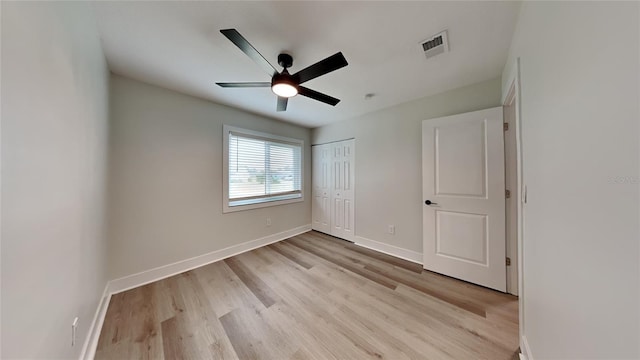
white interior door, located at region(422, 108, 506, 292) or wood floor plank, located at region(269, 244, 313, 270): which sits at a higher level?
white interior door, located at region(422, 108, 506, 292)

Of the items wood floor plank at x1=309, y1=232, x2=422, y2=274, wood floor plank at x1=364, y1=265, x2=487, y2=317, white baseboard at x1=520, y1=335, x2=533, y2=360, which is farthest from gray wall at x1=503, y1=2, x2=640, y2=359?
wood floor plank at x1=309, y1=232, x2=422, y2=274

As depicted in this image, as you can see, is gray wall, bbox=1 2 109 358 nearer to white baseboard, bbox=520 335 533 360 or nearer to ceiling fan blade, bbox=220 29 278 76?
ceiling fan blade, bbox=220 29 278 76

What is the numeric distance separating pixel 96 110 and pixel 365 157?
300cm

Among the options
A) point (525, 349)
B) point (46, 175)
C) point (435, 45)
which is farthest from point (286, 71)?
point (525, 349)

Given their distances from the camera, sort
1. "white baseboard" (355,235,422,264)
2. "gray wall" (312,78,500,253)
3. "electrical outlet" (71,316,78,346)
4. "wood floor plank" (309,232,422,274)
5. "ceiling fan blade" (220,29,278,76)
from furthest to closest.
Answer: "white baseboard" (355,235,422,264), "wood floor plank" (309,232,422,274), "gray wall" (312,78,500,253), "ceiling fan blade" (220,29,278,76), "electrical outlet" (71,316,78,346)

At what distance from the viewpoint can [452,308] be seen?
171 cm

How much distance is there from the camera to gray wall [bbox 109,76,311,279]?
2008mm

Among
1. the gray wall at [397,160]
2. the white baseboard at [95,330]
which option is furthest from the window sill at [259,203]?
the white baseboard at [95,330]

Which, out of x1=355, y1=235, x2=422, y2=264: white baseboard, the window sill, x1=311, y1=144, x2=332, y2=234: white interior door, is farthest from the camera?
x1=311, y1=144, x2=332, y2=234: white interior door

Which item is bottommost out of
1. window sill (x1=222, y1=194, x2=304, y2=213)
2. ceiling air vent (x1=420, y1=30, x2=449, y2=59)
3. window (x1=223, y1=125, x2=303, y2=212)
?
window sill (x1=222, y1=194, x2=304, y2=213)

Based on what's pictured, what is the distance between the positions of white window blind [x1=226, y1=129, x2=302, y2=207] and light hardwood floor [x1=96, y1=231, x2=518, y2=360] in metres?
1.18

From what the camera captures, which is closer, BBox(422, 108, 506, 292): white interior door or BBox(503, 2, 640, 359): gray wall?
BBox(503, 2, 640, 359): gray wall

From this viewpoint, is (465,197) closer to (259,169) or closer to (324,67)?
(324,67)

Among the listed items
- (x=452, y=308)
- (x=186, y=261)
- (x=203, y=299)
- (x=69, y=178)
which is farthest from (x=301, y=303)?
(x=69, y=178)
